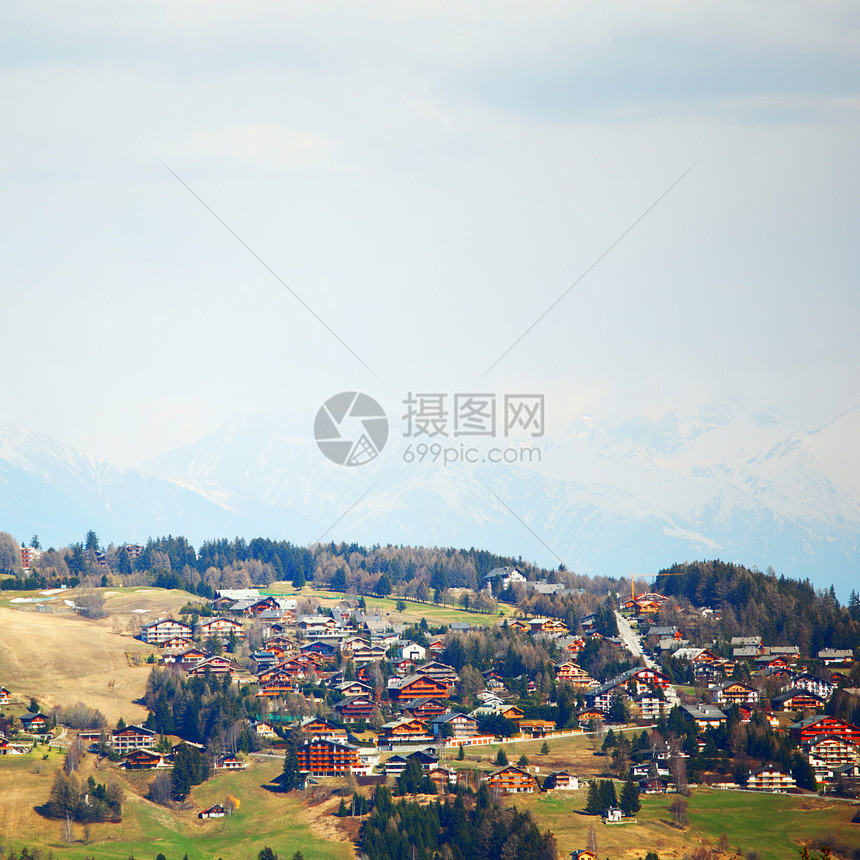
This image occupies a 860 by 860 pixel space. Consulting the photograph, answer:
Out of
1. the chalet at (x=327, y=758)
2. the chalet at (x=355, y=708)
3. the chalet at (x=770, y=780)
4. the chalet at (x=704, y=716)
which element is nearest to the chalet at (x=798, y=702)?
the chalet at (x=704, y=716)

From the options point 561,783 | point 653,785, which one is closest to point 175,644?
point 561,783

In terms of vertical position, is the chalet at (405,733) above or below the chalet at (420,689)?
below

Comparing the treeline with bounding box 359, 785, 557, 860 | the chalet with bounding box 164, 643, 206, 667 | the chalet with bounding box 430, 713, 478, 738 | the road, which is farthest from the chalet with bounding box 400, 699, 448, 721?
the chalet with bounding box 164, 643, 206, 667

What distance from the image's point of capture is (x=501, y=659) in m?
141

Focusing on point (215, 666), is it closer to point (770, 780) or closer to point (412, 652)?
point (412, 652)

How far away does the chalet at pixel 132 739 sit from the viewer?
378 ft

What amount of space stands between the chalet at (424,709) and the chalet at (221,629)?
1241 inches

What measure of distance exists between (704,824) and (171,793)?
A: 39519 mm

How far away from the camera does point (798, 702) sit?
416ft

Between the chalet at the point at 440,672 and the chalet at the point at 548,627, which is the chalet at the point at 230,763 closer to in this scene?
the chalet at the point at 440,672

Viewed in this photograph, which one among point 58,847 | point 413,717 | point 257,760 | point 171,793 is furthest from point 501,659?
point 58,847

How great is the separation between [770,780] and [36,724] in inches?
2371

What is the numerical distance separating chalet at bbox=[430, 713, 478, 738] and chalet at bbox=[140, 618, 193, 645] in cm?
3958

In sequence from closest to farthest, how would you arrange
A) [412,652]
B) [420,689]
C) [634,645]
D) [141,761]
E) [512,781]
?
[512,781], [141,761], [420,689], [412,652], [634,645]
